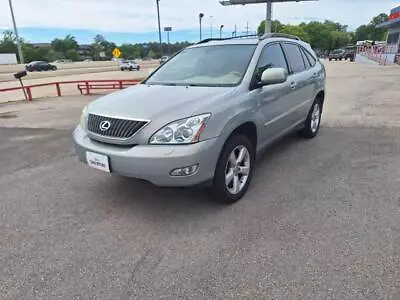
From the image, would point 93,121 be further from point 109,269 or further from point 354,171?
point 354,171

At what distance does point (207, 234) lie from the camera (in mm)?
2971

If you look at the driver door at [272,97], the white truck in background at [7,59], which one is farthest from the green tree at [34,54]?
the driver door at [272,97]

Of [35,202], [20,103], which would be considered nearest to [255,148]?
[35,202]

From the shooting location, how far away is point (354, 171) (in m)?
4.33

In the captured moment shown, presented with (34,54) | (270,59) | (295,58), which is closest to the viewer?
(270,59)

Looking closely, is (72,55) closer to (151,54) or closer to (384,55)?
(151,54)

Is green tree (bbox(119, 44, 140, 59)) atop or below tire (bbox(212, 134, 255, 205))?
atop

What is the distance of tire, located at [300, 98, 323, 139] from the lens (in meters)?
5.59

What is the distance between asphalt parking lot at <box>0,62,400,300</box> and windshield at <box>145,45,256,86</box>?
4.31 ft

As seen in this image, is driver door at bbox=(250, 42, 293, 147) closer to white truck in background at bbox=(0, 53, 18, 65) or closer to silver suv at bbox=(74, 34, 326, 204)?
silver suv at bbox=(74, 34, 326, 204)

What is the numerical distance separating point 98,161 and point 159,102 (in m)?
0.84

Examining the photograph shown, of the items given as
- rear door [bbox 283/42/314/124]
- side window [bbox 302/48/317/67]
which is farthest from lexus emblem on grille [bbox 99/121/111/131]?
side window [bbox 302/48/317/67]

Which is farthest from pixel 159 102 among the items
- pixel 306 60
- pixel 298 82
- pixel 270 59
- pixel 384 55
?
pixel 384 55

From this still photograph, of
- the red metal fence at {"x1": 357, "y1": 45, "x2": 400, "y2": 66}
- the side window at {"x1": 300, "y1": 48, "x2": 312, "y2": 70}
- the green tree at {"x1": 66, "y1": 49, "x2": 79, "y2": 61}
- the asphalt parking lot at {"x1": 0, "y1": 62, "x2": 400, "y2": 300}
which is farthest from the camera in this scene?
the green tree at {"x1": 66, "y1": 49, "x2": 79, "y2": 61}
